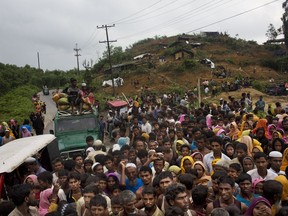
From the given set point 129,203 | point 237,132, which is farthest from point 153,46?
point 129,203

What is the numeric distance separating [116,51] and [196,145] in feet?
188

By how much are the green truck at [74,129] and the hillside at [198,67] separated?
86.8 ft

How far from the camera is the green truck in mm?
10984

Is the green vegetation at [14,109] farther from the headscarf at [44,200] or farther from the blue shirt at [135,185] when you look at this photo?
the blue shirt at [135,185]

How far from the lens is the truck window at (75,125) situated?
11.3m

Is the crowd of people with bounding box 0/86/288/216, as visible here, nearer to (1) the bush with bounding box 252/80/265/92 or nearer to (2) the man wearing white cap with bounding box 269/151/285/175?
(2) the man wearing white cap with bounding box 269/151/285/175

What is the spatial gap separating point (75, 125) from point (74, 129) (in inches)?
6.0

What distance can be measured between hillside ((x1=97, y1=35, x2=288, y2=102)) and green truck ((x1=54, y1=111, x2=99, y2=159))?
2647cm

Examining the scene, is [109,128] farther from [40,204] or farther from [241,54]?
[241,54]

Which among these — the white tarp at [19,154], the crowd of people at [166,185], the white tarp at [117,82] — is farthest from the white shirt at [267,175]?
the white tarp at [117,82]

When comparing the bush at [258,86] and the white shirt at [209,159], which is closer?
the white shirt at [209,159]

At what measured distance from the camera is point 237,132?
8.92 m

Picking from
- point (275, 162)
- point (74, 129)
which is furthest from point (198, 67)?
point (275, 162)

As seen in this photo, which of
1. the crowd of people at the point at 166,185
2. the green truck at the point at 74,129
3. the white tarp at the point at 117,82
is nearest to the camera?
the crowd of people at the point at 166,185
